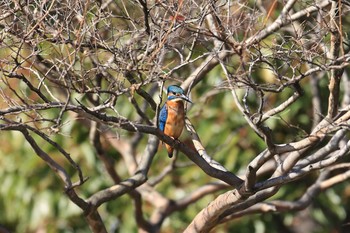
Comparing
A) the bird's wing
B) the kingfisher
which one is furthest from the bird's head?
the bird's wing

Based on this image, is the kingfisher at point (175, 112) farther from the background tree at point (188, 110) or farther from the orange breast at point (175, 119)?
the background tree at point (188, 110)

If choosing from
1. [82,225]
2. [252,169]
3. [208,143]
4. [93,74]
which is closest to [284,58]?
[252,169]

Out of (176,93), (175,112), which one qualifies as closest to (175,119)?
(175,112)

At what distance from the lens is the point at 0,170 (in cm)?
927

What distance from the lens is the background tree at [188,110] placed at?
4852 mm

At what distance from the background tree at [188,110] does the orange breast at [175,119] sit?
155mm

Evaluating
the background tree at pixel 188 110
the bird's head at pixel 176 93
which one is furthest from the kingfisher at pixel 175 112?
the background tree at pixel 188 110

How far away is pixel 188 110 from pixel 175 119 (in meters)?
1.86

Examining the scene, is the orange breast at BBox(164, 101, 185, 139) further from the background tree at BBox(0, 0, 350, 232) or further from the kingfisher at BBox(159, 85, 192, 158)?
the background tree at BBox(0, 0, 350, 232)

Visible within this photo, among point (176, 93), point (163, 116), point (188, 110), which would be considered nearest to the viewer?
point (176, 93)

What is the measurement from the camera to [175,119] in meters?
6.32

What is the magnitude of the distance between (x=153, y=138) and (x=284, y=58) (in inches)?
97.7

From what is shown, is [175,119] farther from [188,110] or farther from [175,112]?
[188,110]

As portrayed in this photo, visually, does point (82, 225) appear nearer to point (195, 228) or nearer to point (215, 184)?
point (215, 184)
